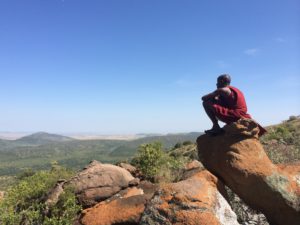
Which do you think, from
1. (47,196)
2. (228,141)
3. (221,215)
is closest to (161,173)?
(47,196)

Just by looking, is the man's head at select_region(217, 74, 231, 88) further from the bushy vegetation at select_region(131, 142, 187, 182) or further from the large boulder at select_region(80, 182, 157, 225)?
the bushy vegetation at select_region(131, 142, 187, 182)

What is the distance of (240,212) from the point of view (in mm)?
9820

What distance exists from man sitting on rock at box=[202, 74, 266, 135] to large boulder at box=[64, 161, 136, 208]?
5.36 m

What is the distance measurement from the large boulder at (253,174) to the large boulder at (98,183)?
5.12m

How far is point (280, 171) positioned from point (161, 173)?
718cm

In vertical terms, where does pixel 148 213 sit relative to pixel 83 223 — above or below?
above

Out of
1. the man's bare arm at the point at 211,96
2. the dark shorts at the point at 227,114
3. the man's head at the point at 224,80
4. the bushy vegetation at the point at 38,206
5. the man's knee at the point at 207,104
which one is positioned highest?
the man's head at the point at 224,80

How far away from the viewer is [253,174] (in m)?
8.46

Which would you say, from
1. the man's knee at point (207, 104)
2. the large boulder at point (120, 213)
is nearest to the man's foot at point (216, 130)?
the man's knee at point (207, 104)

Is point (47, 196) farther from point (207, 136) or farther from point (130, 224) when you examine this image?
point (207, 136)

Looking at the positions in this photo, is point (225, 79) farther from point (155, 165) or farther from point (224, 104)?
point (155, 165)

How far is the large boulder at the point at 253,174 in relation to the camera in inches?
328

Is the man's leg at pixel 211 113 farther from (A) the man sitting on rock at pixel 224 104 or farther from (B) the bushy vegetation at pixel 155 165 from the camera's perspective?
(B) the bushy vegetation at pixel 155 165

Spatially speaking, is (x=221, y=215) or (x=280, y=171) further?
(x=280, y=171)
